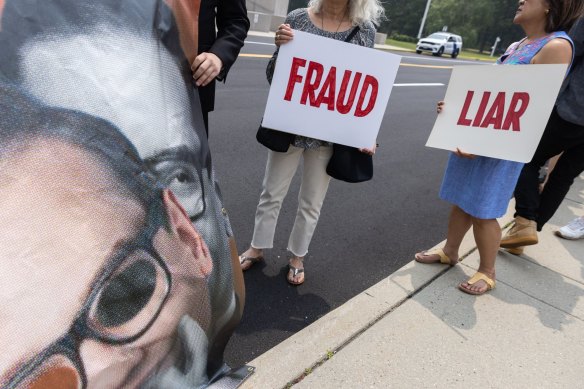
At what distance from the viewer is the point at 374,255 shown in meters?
3.34

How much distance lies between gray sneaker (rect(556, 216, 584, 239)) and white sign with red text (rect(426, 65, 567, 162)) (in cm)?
202

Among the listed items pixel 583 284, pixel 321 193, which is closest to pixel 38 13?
pixel 321 193

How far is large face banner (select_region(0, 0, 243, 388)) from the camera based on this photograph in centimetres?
101

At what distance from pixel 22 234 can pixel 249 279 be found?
187 centimetres

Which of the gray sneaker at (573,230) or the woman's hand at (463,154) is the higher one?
the woman's hand at (463,154)

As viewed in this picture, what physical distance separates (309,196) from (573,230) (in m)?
2.72

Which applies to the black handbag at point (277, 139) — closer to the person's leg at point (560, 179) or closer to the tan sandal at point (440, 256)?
the tan sandal at point (440, 256)

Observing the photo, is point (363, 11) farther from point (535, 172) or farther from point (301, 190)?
point (535, 172)

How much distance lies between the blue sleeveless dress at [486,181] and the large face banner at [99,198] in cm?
183

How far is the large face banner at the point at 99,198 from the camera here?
1007mm

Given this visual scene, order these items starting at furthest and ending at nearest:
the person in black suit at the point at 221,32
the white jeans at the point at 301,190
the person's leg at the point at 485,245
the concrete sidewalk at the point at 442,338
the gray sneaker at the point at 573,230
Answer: the gray sneaker at the point at 573,230, the person's leg at the point at 485,245, the white jeans at the point at 301,190, the concrete sidewalk at the point at 442,338, the person in black suit at the point at 221,32

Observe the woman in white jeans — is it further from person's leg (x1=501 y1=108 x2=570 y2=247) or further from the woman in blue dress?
person's leg (x1=501 y1=108 x2=570 y2=247)

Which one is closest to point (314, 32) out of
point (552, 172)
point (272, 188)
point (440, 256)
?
point (272, 188)

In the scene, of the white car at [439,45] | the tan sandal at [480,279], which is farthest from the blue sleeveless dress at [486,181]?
the white car at [439,45]
